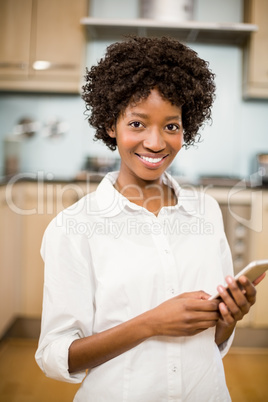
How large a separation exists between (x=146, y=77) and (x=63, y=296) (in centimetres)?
42

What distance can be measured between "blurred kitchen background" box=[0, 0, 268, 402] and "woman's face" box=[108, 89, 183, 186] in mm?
1261

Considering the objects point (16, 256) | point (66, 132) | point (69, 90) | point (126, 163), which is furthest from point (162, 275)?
point (66, 132)

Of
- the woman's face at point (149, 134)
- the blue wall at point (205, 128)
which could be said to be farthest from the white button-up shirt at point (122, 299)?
the blue wall at point (205, 128)

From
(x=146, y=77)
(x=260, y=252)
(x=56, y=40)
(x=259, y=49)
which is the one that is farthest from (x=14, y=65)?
(x=146, y=77)

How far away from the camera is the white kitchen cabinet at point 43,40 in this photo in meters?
2.36

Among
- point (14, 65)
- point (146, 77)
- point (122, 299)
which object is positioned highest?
point (14, 65)

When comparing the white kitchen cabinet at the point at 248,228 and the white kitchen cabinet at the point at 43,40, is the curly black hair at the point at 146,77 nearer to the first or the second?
the white kitchen cabinet at the point at 248,228

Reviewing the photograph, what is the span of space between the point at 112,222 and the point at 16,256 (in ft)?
4.90

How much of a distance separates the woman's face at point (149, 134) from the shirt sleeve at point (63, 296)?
177 millimetres

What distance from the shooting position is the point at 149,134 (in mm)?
727

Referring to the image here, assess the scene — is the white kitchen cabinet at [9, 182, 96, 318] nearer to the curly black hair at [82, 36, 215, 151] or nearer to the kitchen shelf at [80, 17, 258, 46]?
the kitchen shelf at [80, 17, 258, 46]

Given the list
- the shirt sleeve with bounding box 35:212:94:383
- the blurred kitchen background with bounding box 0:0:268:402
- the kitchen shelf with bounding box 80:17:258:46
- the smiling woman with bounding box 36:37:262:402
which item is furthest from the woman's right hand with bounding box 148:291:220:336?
the kitchen shelf with bounding box 80:17:258:46
